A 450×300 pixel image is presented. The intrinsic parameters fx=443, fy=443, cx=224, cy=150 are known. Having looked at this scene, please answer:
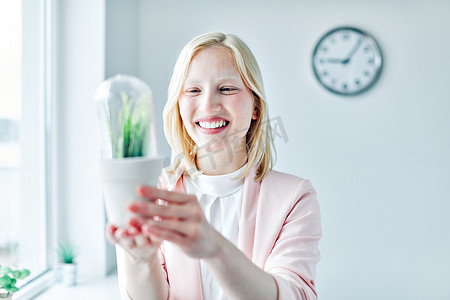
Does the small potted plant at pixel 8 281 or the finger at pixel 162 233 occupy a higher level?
the finger at pixel 162 233

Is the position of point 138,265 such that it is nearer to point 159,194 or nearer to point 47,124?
point 159,194

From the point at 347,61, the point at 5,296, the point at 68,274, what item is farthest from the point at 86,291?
the point at 347,61

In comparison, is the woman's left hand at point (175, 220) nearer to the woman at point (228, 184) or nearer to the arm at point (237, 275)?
the arm at point (237, 275)

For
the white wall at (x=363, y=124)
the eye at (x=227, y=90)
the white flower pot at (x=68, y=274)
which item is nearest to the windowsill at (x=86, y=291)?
the white flower pot at (x=68, y=274)

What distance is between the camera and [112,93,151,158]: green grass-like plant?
0.65 m

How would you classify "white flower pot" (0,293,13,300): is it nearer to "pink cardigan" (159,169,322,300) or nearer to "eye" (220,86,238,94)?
"pink cardigan" (159,169,322,300)

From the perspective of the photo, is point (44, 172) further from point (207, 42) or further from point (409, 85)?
point (409, 85)

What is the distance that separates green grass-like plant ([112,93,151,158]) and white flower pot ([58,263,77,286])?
4.63ft

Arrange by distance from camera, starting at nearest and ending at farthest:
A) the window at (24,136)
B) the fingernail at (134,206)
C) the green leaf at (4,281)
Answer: the fingernail at (134,206), the green leaf at (4,281), the window at (24,136)

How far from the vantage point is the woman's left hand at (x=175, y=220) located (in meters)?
0.59

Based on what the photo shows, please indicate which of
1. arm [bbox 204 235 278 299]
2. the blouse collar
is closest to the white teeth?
the blouse collar

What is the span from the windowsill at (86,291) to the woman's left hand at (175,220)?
1.29 meters

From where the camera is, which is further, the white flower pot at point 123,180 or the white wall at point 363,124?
the white wall at point 363,124

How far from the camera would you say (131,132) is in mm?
656
